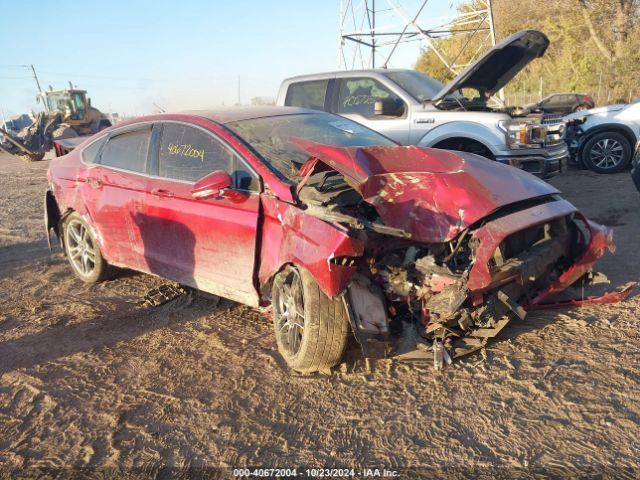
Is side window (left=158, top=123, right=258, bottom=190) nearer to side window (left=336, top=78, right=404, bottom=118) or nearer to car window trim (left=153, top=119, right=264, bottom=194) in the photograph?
car window trim (left=153, top=119, right=264, bottom=194)

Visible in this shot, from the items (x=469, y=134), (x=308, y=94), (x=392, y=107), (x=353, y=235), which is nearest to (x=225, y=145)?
(x=353, y=235)

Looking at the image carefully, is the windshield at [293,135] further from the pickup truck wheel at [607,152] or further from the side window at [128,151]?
the pickup truck wheel at [607,152]

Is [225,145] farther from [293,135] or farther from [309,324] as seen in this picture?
[309,324]

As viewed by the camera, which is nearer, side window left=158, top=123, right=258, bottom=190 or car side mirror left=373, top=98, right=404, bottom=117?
side window left=158, top=123, right=258, bottom=190

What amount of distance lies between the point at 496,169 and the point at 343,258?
1.44 meters

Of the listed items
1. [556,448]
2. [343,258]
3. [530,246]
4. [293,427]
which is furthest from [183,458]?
[530,246]

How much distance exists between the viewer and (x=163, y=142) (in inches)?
178

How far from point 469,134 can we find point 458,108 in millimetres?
496

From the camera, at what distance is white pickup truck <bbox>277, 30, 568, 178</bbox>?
6664 mm

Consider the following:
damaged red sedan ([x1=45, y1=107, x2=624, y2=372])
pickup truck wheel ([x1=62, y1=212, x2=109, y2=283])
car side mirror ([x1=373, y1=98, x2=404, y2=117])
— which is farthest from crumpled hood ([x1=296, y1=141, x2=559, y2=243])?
car side mirror ([x1=373, y1=98, x2=404, y2=117])

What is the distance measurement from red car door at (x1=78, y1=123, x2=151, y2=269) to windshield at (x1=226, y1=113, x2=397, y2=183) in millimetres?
1031

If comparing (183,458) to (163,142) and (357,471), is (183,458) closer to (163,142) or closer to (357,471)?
(357,471)

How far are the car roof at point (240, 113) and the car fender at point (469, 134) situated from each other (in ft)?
8.47

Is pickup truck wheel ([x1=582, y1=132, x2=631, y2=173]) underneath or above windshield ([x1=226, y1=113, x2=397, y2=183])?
underneath
